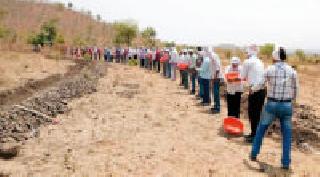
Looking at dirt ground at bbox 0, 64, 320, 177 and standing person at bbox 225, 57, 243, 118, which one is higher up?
standing person at bbox 225, 57, 243, 118

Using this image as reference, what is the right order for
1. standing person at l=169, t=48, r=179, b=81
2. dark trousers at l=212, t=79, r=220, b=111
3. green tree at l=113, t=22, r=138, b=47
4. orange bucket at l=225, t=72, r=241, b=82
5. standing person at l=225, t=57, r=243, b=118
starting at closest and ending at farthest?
orange bucket at l=225, t=72, r=241, b=82
standing person at l=225, t=57, r=243, b=118
dark trousers at l=212, t=79, r=220, b=111
standing person at l=169, t=48, r=179, b=81
green tree at l=113, t=22, r=138, b=47

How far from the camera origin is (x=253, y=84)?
10.6 meters

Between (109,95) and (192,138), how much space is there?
25.0ft

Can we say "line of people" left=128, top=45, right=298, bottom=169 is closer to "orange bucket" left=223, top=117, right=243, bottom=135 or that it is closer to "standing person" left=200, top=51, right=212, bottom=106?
"standing person" left=200, top=51, right=212, bottom=106

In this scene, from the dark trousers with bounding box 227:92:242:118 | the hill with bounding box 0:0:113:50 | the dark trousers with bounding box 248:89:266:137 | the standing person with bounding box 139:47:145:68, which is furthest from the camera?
the hill with bounding box 0:0:113:50

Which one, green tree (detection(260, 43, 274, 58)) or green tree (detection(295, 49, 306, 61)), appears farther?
green tree (detection(260, 43, 274, 58))

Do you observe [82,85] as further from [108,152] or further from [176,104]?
[108,152]

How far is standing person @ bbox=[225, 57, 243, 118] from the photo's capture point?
1200cm

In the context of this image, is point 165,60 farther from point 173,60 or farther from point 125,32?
point 125,32

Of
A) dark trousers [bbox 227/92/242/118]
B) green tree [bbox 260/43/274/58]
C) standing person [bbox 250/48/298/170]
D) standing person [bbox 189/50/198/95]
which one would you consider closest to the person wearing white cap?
dark trousers [bbox 227/92/242/118]

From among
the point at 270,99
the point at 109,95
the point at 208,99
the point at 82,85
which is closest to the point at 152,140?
the point at 270,99

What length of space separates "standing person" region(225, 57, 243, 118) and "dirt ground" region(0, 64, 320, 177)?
0.56 m

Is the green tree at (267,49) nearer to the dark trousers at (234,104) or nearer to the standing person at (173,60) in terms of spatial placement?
the standing person at (173,60)

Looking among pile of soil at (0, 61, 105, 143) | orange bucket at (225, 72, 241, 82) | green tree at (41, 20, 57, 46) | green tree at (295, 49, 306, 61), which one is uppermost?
green tree at (41, 20, 57, 46)
